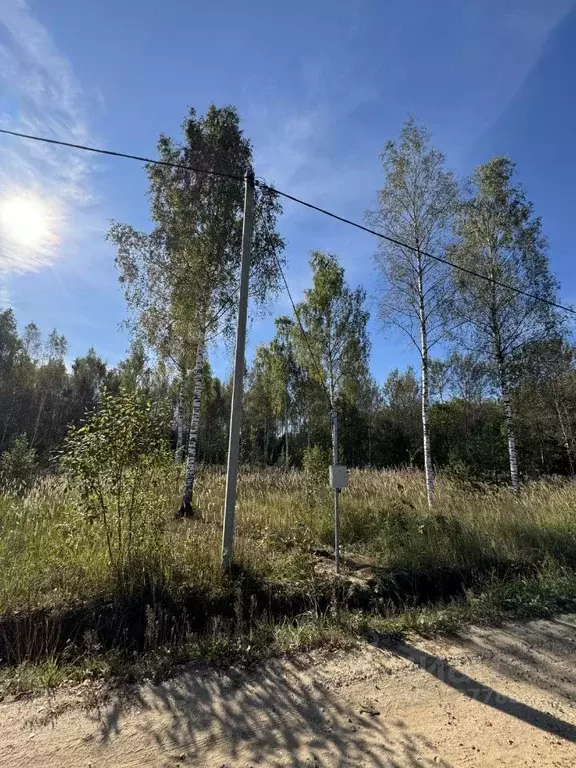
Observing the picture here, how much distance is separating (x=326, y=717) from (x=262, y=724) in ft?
1.37

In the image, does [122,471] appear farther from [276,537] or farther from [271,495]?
[271,495]

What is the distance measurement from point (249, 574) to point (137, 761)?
2.82 meters

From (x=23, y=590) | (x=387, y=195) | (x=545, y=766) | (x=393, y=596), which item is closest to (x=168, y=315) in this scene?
(x=387, y=195)

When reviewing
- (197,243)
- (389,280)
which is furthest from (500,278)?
(197,243)

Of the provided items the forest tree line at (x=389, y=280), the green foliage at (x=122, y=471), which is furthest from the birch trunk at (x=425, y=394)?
the green foliage at (x=122, y=471)

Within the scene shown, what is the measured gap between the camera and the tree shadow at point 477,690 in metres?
2.64

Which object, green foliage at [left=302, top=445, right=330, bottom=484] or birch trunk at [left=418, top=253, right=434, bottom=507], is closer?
birch trunk at [left=418, top=253, right=434, bottom=507]

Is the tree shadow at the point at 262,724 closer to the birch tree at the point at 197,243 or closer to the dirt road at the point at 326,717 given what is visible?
the dirt road at the point at 326,717

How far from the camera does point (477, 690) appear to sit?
3070 millimetres

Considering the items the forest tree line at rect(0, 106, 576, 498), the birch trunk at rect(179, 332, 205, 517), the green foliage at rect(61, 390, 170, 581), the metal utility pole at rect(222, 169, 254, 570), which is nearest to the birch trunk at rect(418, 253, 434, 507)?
the forest tree line at rect(0, 106, 576, 498)

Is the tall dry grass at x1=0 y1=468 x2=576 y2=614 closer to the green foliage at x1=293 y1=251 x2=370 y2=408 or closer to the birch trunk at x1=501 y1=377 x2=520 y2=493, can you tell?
the birch trunk at x1=501 y1=377 x2=520 y2=493

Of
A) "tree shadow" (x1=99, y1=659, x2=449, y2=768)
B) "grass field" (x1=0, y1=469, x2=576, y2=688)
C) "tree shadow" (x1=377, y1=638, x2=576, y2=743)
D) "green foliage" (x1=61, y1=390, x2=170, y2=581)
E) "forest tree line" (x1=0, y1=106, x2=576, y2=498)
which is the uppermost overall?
"forest tree line" (x1=0, y1=106, x2=576, y2=498)

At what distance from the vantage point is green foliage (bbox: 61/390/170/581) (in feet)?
15.3

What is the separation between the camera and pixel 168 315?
10.9m
